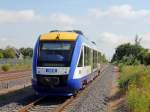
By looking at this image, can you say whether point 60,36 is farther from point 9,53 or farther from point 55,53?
point 9,53

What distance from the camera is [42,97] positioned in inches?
826

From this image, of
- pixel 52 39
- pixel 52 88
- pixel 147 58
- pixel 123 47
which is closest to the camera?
pixel 52 88

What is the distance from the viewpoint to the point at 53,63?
19.8m

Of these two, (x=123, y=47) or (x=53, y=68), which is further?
(x=123, y=47)

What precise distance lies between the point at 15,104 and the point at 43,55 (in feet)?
10.0

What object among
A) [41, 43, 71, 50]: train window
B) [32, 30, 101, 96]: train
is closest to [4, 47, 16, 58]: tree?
[32, 30, 101, 96]: train

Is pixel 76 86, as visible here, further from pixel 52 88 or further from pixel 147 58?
pixel 147 58

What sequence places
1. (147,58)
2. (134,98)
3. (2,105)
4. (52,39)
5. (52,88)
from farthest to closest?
1. (147,58)
2. (52,39)
3. (52,88)
4. (2,105)
5. (134,98)

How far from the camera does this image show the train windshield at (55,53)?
65.1 feet

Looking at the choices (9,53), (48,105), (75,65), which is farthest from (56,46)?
(9,53)

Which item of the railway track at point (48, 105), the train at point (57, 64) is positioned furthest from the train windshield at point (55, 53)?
the railway track at point (48, 105)

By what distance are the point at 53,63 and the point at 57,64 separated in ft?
0.69

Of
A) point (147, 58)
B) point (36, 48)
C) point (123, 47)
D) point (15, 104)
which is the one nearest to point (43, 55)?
point (36, 48)

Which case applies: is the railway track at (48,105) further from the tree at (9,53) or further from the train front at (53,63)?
the tree at (9,53)
